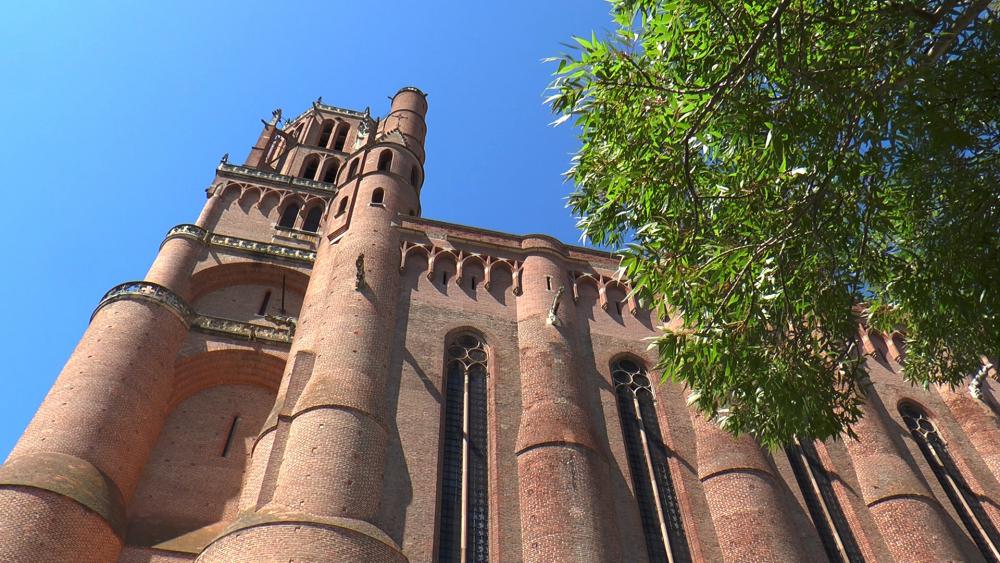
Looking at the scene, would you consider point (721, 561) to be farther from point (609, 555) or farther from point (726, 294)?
point (726, 294)

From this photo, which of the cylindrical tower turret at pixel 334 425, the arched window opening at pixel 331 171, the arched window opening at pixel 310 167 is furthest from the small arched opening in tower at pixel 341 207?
the arched window opening at pixel 331 171

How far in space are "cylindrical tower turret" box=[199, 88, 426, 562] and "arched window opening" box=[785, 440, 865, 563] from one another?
9.84 m

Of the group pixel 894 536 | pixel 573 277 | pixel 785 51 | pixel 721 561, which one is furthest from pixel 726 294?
pixel 573 277

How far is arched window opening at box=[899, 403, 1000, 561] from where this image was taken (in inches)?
697

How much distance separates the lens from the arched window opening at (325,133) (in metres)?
37.2

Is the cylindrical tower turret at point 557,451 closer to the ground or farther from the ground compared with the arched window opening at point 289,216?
closer to the ground

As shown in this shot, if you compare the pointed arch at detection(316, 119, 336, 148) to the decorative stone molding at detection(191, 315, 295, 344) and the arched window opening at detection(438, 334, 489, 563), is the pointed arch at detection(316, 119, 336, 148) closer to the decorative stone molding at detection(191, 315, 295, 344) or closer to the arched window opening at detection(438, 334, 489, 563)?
the decorative stone molding at detection(191, 315, 295, 344)

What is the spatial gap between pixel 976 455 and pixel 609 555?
12721 millimetres

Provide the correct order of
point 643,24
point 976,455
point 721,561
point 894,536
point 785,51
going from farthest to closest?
point 976,455 < point 894,536 < point 721,561 < point 643,24 < point 785,51

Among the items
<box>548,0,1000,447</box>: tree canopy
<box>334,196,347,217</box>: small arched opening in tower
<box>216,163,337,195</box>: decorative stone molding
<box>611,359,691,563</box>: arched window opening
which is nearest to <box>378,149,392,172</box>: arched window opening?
<box>334,196,347,217</box>: small arched opening in tower

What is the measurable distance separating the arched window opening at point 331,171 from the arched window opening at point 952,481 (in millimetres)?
25216

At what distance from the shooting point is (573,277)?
21.9m

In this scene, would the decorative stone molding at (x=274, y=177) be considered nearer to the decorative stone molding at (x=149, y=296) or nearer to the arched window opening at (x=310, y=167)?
the arched window opening at (x=310, y=167)

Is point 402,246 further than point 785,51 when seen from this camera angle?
Yes
